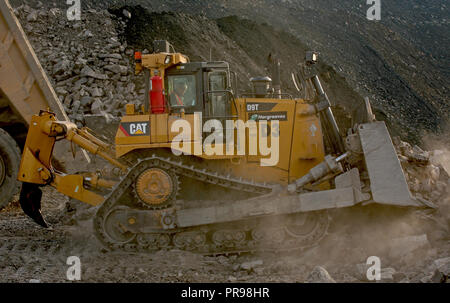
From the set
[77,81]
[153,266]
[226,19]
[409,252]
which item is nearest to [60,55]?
[77,81]

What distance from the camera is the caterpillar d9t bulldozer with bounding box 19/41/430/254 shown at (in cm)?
743

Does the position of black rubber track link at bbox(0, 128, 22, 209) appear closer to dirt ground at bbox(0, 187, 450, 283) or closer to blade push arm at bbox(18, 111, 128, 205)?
dirt ground at bbox(0, 187, 450, 283)

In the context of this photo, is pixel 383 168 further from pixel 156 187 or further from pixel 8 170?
pixel 8 170

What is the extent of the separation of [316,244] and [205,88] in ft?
9.93

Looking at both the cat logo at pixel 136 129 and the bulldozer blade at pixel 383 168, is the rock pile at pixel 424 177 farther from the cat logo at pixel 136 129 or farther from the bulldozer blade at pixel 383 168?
the cat logo at pixel 136 129

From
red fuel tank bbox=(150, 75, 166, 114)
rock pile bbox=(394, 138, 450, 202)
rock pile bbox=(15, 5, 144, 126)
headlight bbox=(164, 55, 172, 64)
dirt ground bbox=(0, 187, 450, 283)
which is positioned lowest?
dirt ground bbox=(0, 187, 450, 283)

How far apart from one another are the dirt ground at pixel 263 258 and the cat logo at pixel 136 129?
1877mm

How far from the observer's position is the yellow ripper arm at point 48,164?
803cm

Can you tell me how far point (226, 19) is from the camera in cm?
2239

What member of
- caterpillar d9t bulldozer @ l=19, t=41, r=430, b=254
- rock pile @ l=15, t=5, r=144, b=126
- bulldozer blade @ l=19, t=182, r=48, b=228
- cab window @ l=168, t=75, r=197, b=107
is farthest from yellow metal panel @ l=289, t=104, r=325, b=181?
rock pile @ l=15, t=5, r=144, b=126

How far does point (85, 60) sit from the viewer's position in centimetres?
1591

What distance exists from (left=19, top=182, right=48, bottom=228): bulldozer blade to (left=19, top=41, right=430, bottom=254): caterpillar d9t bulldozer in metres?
0.02

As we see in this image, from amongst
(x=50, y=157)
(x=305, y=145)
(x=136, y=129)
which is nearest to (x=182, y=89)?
(x=136, y=129)

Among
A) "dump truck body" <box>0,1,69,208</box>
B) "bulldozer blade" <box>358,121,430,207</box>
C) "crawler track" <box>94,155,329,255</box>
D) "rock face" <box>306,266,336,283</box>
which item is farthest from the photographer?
"dump truck body" <box>0,1,69,208</box>
